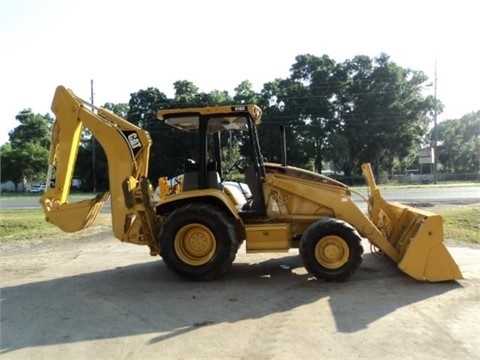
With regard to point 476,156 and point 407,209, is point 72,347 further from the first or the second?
point 476,156

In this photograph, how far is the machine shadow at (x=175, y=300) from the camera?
5.66 meters

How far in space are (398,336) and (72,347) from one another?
3424mm

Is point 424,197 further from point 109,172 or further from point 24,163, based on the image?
point 24,163

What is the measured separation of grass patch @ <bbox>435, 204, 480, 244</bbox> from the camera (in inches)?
447

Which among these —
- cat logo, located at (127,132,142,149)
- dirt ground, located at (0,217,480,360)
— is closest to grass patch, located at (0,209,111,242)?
dirt ground, located at (0,217,480,360)

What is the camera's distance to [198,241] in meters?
7.84

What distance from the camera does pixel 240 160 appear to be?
8.76 metres

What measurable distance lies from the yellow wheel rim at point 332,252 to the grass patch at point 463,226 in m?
4.97

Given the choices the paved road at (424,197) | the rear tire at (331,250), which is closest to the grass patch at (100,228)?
the paved road at (424,197)

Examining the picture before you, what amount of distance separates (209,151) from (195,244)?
1632 mm

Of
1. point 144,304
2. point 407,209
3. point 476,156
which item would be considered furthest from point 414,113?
point 144,304

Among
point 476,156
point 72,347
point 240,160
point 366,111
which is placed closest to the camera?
point 72,347

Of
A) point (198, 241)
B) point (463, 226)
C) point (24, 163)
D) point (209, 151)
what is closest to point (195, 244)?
point (198, 241)

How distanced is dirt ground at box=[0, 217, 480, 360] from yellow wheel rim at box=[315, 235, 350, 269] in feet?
1.08
